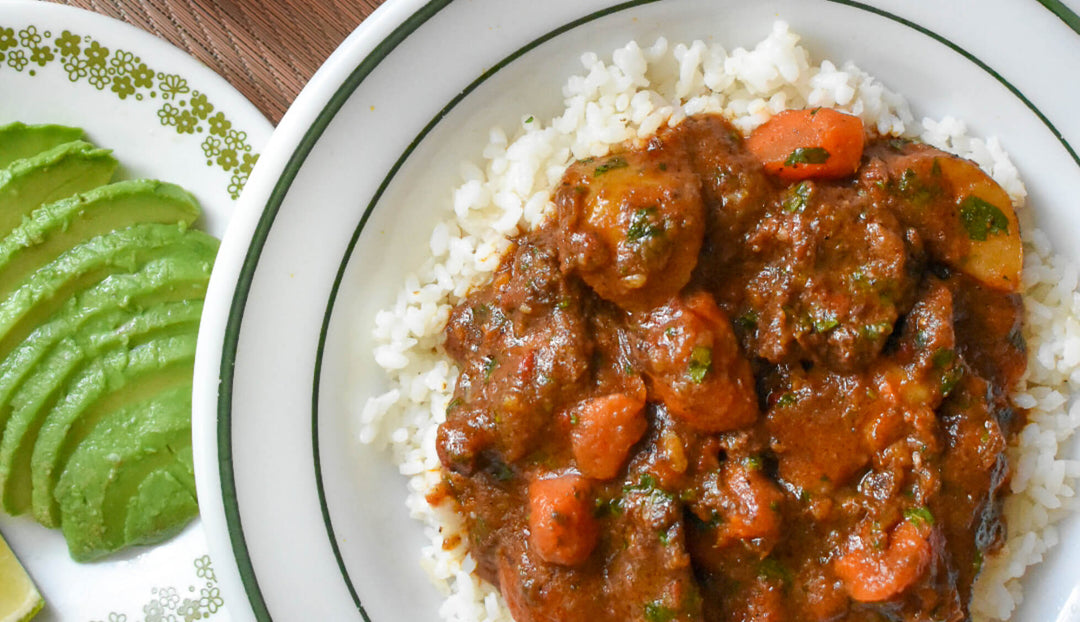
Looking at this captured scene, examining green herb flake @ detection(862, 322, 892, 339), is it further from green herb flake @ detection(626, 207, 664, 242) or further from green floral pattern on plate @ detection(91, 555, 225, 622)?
green floral pattern on plate @ detection(91, 555, 225, 622)

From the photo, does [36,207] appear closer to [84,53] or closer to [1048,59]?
[84,53]

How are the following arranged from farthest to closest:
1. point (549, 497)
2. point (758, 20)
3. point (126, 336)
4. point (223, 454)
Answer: point (126, 336)
point (758, 20)
point (223, 454)
point (549, 497)

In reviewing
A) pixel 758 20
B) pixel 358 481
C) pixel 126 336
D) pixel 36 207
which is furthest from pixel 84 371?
pixel 758 20

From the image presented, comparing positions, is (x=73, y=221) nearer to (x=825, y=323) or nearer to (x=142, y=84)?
(x=142, y=84)

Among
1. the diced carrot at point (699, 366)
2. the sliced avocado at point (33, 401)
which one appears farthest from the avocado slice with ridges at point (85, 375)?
the diced carrot at point (699, 366)

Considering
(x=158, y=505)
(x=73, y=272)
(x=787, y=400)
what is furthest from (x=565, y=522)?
(x=73, y=272)

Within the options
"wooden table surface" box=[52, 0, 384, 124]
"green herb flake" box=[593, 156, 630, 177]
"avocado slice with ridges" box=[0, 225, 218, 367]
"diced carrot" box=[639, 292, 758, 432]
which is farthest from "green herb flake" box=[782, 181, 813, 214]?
"avocado slice with ridges" box=[0, 225, 218, 367]
